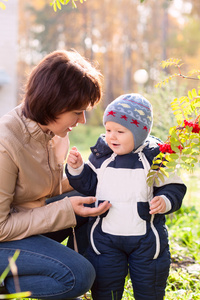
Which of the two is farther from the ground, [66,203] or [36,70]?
[36,70]

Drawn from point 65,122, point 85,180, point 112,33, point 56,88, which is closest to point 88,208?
point 85,180

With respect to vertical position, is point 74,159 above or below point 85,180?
above

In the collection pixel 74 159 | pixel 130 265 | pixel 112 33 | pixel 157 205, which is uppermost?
pixel 74 159

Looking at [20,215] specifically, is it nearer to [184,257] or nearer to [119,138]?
[119,138]

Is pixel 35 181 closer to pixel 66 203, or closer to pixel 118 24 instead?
pixel 66 203

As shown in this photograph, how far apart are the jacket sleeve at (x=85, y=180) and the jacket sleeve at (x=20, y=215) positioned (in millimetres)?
109

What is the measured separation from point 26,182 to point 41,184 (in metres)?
0.10

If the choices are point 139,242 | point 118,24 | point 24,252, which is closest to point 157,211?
point 139,242

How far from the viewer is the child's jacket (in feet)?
6.76

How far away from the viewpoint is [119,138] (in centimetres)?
204

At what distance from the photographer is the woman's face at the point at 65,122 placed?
84.4 inches

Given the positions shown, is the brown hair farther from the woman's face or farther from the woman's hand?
the woman's hand

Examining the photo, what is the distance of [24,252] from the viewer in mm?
2049

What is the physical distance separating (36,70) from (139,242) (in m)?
1.01
